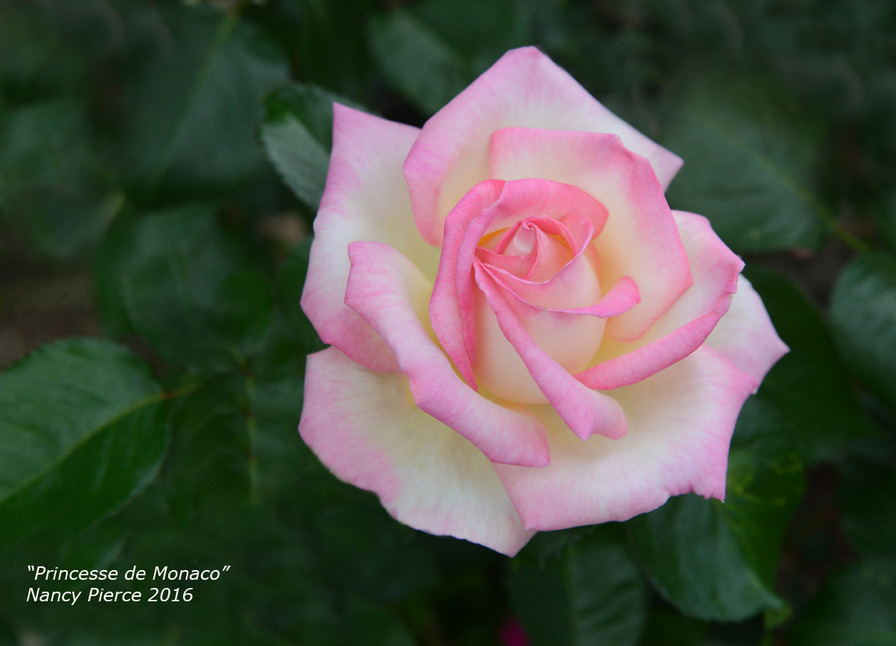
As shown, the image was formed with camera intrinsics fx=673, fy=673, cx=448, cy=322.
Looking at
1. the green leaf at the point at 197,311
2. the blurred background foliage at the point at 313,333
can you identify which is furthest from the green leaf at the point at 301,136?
the green leaf at the point at 197,311

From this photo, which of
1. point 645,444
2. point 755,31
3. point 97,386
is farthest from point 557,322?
point 755,31

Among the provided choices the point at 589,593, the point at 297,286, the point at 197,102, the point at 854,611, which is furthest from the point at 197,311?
the point at 854,611

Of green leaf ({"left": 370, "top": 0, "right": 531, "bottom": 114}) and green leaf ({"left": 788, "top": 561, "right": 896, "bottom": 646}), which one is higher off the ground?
green leaf ({"left": 370, "top": 0, "right": 531, "bottom": 114})

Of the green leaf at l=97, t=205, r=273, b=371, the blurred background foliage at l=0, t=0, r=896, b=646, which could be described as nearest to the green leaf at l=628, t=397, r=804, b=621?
the blurred background foliage at l=0, t=0, r=896, b=646

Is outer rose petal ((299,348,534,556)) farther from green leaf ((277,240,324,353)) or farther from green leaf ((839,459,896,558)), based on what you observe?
green leaf ((839,459,896,558))

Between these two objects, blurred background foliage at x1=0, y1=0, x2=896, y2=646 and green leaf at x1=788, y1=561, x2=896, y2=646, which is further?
green leaf at x1=788, y1=561, x2=896, y2=646

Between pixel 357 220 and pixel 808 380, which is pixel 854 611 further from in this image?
pixel 357 220
